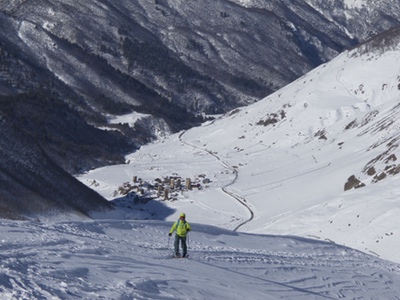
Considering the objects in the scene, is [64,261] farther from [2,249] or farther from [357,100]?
[357,100]

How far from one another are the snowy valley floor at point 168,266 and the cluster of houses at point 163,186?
1039 inches

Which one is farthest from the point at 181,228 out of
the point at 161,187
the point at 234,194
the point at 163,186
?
the point at 163,186

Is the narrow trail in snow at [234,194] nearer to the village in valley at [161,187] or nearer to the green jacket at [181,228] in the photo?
the village in valley at [161,187]

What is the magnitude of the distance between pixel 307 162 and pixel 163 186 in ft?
37.9

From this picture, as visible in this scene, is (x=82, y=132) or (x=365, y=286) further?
(x=82, y=132)

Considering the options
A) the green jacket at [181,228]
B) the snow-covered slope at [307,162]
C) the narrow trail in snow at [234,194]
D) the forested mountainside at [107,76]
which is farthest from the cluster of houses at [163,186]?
the green jacket at [181,228]

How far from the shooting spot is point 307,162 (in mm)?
62469

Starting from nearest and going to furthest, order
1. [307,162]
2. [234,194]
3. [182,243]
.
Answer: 1. [182,243]
2. [234,194]
3. [307,162]

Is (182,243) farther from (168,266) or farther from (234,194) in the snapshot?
(234,194)

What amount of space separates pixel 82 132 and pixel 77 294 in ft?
254

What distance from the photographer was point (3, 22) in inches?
5664

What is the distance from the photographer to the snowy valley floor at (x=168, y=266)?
16.4 meters

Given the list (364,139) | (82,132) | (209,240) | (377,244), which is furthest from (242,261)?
(82,132)

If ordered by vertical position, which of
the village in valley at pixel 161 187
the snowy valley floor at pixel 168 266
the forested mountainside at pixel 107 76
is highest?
the forested mountainside at pixel 107 76
